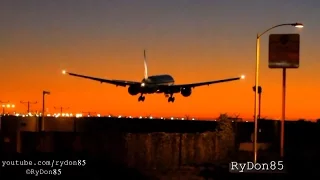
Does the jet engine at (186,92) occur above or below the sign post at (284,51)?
below

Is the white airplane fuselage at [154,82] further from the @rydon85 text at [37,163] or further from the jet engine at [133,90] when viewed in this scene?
the @rydon85 text at [37,163]

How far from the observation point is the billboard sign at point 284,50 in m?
50.3

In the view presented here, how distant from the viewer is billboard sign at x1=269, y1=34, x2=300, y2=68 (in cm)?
5028

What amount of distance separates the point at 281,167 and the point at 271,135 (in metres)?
42.9

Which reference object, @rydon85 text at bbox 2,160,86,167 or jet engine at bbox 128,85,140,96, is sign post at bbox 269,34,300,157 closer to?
@rydon85 text at bbox 2,160,86,167

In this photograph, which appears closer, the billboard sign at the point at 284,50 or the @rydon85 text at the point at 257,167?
the @rydon85 text at the point at 257,167

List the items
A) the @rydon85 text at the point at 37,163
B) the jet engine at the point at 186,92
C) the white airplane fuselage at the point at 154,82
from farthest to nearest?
the white airplane fuselage at the point at 154,82 < the jet engine at the point at 186,92 < the @rydon85 text at the point at 37,163

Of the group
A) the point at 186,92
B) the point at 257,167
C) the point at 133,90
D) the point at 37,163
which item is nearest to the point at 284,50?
the point at 257,167

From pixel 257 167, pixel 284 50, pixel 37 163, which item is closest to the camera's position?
pixel 37 163

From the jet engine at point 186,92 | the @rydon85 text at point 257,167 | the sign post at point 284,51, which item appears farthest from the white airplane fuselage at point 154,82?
the @rydon85 text at point 257,167

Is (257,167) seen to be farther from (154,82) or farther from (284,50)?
(154,82)

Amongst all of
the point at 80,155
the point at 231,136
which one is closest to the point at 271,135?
the point at 231,136

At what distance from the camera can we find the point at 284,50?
Result: 5088 centimetres

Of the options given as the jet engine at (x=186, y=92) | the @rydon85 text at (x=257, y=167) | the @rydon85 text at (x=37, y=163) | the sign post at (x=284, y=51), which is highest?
the sign post at (x=284, y=51)
